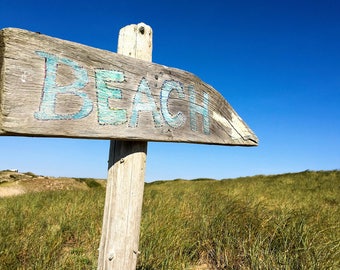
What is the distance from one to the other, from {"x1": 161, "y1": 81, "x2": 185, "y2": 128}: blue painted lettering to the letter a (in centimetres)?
54

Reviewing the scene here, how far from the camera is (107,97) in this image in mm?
1697

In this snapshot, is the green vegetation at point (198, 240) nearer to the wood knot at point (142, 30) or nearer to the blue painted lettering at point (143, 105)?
the blue painted lettering at point (143, 105)

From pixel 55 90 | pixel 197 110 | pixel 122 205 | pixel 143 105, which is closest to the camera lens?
pixel 55 90

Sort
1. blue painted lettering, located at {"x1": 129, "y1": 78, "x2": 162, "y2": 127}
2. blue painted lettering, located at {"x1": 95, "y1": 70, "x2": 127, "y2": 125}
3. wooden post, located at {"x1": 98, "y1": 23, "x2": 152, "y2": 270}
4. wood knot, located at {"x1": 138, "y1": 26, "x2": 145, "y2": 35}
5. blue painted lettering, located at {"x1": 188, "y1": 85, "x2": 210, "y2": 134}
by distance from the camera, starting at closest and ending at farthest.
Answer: blue painted lettering, located at {"x1": 95, "y1": 70, "x2": 127, "y2": 125} → blue painted lettering, located at {"x1": 129, "y1": 78, "x2": 162, "y2": 127} → wooden post, located at {"x1": 98, "y1": 23, "x2": 152, "y2": 270} → blue painted lettering, located at {"x1": 188, "y1": 85, "x2": 210, "y2": 134} → wood knot, located at {"x1": 138, "y1": 26, "x2": 145, "y2": 35}

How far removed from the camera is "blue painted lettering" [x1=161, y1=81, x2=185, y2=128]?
6.61 ft

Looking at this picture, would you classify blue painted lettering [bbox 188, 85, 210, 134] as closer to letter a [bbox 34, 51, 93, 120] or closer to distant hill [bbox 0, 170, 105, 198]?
letter a [bbox 34, 51, 93, 120]

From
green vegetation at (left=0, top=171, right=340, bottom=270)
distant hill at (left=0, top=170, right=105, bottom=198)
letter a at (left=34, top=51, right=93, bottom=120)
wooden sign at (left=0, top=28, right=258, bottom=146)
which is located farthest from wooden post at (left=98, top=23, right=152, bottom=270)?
distant hill at (left=0, top=170, right=105, bottom=198)

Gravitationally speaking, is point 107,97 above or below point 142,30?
below

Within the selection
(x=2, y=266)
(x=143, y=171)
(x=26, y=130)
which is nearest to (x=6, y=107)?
(x=26, y=130)

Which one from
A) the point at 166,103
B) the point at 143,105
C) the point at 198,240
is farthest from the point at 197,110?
the point at 198,240

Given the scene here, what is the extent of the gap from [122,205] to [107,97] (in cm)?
73

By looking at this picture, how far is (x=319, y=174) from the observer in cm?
1492

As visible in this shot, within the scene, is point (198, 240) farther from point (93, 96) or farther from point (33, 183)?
point (33, 183)

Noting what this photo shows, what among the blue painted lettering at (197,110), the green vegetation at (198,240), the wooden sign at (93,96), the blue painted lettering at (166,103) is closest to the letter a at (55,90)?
the wooden sign at (93,96)
